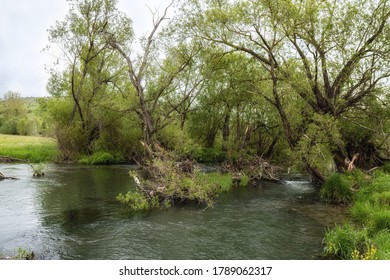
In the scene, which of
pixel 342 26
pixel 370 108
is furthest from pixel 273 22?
pixel 370 108

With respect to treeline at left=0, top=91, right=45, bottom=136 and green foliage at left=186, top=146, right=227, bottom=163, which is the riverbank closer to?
green foliage at left=186, top=146, right=227, bottom=163

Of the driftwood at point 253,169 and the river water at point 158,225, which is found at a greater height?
the driftwood at point 253,169

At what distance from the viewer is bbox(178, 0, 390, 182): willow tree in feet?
64.5

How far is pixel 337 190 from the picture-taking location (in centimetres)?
1892

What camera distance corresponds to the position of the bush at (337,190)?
736 inches

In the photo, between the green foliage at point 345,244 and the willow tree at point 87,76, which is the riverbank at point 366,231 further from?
the willow tree at point 87,76

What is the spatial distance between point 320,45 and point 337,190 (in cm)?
820

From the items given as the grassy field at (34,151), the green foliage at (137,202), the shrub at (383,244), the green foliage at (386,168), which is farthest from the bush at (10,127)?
the shrub at (383,244)

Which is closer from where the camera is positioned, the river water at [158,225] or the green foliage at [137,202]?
the river water at [158,225]

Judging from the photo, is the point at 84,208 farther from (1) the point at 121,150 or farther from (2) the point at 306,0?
(1) the point at 121,150

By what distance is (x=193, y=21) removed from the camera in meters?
23.5

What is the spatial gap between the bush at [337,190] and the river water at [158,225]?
2.46ft

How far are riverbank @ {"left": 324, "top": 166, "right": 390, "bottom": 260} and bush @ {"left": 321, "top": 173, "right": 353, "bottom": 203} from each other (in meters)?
0.36

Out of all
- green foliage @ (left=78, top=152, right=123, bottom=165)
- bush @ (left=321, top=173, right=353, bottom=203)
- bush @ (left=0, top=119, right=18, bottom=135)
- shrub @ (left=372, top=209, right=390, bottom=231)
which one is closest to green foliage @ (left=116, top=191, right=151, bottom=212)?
bush @ (left=321, top=173, right=353, bottom=203)
